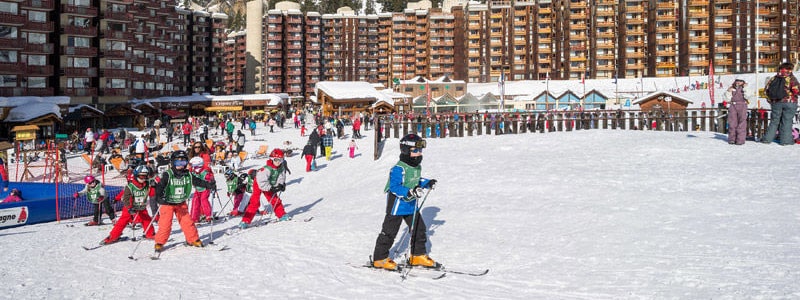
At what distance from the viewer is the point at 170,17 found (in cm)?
8781

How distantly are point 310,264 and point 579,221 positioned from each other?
188 inches

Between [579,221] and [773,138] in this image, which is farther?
[773,138]

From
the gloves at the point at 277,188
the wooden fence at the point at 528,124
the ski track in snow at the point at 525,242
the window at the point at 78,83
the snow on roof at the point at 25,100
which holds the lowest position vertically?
the ski track in snow at the point at 525,242

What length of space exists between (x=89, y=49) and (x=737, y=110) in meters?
58.7

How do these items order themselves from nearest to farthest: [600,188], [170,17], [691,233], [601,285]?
[601,285]
[691,233]
[600,188]
[170,17]

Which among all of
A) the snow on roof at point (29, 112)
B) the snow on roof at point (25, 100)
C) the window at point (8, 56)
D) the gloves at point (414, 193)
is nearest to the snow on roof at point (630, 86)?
the snow on roof at point (25, 100)

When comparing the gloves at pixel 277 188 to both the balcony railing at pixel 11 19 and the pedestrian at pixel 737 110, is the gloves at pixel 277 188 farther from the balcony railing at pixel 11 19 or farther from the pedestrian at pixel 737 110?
the balcony railing at pixel 11 19

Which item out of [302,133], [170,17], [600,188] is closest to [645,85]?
[302,133]

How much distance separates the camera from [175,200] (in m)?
9.80

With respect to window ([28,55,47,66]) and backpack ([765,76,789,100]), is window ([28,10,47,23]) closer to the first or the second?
window ([28,55,47,66])

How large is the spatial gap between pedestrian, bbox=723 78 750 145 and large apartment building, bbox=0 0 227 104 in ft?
173

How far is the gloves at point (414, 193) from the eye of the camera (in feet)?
26.5

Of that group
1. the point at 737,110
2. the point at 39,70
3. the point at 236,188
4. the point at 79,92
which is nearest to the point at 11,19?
the point at 39,70

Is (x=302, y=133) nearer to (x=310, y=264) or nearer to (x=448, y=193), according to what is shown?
(x=448, y=193)
